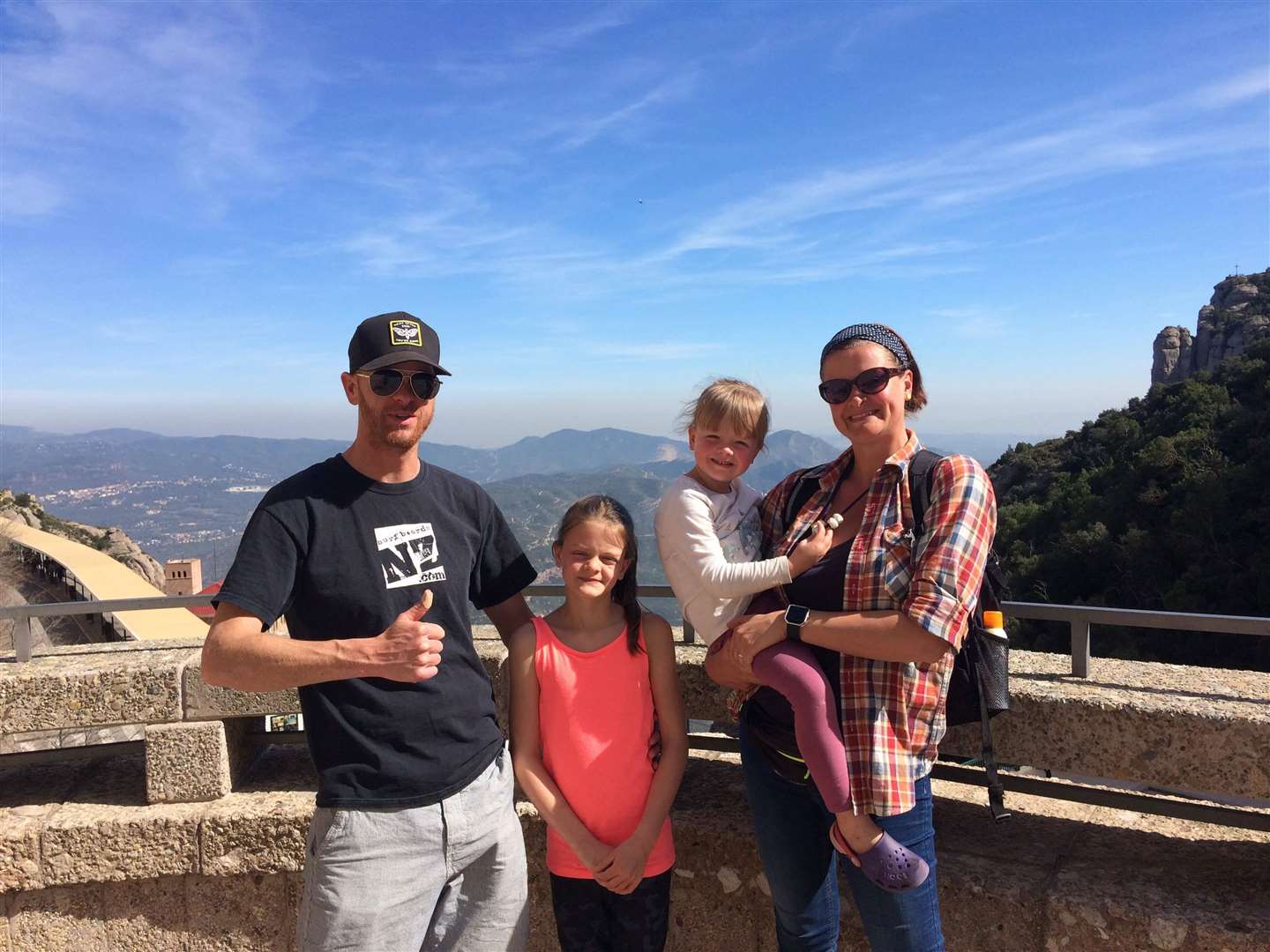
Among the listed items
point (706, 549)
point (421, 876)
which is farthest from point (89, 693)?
point (706, 549)

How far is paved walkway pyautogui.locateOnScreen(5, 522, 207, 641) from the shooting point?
20.3m

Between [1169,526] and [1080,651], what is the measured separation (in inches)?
1512

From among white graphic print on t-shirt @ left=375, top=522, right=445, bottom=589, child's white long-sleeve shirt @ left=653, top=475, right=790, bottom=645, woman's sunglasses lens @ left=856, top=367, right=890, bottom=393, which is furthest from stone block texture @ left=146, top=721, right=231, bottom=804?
woman's sunglasses lens @ left=856, top=367, right=890, bottom=393

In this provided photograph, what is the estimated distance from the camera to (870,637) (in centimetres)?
205

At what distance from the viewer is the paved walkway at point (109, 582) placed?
2034cm

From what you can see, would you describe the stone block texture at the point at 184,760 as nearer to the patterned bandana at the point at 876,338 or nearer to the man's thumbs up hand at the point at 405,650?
the man's thumbs up hand at the point at 405,650

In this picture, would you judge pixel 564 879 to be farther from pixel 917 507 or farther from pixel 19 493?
pixel 19 493

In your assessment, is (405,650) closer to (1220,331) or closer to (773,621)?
(773,621)

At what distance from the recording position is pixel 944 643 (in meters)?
2.01

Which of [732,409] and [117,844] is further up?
[732,409]

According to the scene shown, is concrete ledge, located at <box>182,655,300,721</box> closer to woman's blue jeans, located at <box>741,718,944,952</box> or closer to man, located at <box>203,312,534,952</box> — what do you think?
man, located at <box>203,312,534,952</box>

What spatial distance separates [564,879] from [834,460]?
1471 millimetres

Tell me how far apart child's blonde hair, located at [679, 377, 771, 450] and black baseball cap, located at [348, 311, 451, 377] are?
796 mm

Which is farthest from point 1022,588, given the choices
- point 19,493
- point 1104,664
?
point 19,493
